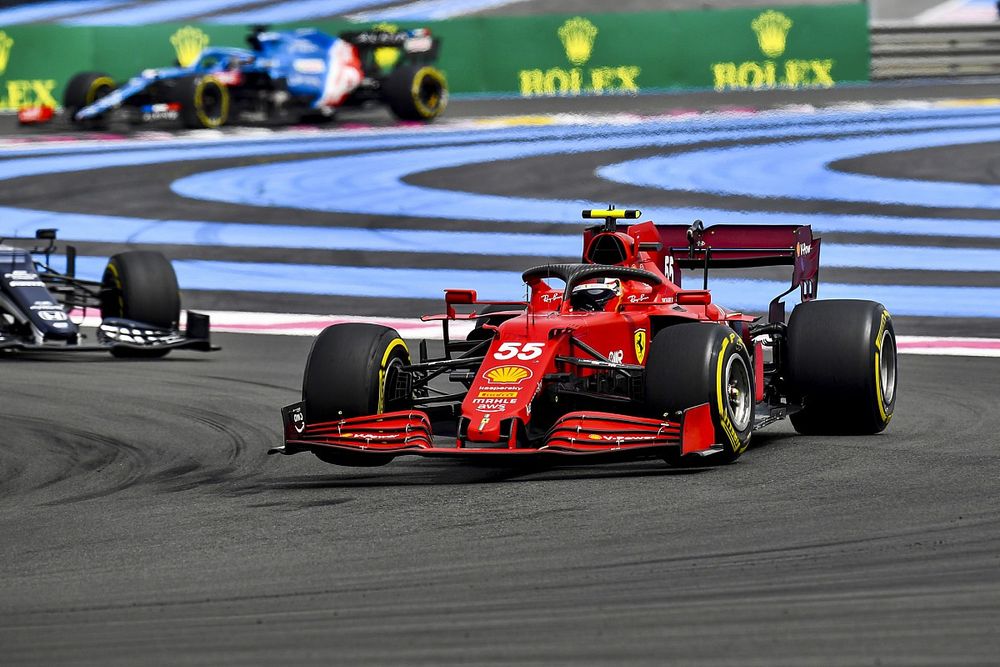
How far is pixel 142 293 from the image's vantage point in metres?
13.3

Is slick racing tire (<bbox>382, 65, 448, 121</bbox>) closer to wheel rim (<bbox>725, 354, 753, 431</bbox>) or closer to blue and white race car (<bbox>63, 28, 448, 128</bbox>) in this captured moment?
blue and white race car (<bbox>63, 28, 448, 128</bbox>)

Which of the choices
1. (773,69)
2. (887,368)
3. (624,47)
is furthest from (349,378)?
(773,69)

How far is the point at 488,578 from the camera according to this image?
598 centimetres

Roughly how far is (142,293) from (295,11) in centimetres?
2702

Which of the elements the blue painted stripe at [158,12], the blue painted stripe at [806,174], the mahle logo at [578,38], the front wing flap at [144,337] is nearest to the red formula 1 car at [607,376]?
the front wing flap at [144,337]

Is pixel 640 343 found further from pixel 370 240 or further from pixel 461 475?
pixel 370 240

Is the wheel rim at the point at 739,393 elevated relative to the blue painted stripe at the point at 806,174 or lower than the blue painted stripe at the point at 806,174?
lower

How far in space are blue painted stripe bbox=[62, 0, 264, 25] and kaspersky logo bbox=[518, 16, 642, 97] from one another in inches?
341

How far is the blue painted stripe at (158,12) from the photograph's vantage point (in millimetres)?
38062

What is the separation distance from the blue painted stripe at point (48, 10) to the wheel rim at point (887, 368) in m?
31.8

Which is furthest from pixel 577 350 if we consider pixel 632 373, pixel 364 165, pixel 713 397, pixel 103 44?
pixel 103 44

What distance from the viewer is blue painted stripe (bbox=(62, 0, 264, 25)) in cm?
3806

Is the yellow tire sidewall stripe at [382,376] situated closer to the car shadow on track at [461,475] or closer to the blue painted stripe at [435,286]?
the car shadow on track at [461,475]

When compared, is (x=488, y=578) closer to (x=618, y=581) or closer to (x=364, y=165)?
(x=618, y=581)
